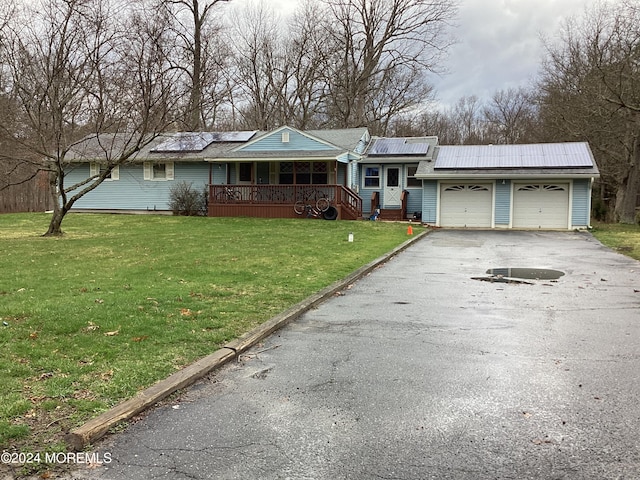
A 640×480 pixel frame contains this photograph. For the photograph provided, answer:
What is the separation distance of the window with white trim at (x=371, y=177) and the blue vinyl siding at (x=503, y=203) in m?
5.90

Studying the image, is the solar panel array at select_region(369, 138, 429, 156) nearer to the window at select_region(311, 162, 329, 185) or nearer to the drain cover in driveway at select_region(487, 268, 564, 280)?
the window at select_region(311, 162, 329, 185)

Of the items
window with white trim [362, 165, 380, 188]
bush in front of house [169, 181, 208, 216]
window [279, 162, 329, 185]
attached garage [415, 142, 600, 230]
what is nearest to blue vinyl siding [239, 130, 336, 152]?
window [279, 162, 329, 185]

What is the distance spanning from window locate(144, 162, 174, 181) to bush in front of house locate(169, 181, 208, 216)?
1425mm

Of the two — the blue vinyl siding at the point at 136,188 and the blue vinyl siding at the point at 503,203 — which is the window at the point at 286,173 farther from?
the blue vinyl siding at the point at 503,203

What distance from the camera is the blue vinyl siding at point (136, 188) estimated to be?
1038 inches

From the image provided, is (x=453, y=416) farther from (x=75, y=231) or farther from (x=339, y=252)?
(x=75, y=231)

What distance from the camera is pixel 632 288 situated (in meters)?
8.55

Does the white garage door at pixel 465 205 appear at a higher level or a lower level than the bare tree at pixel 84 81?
lower

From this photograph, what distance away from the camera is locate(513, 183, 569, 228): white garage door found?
22.1 m

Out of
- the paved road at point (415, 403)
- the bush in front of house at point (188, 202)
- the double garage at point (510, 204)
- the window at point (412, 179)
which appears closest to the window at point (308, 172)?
the window at point (412, 179)

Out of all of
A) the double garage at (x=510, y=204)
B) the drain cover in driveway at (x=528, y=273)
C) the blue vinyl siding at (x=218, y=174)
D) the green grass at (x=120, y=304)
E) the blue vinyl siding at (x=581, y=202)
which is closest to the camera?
the green grass at (x=120, y=304)

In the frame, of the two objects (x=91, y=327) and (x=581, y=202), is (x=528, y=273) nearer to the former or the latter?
(x=91, y=327)

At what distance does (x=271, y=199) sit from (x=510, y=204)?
11.0 meters

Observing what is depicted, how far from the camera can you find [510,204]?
2262 cm
